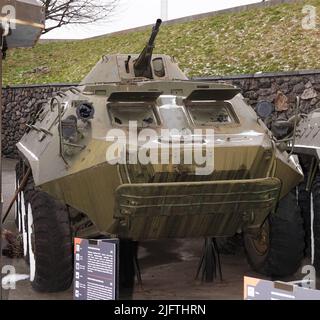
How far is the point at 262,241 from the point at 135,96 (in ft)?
7.66

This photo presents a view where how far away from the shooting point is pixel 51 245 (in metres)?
6.36

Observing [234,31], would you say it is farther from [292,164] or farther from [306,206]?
[292,164]

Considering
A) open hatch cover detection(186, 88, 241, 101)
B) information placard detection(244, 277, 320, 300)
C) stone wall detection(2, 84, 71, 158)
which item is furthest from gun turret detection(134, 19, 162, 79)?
stone wall detection(2, 84, 71, 158)

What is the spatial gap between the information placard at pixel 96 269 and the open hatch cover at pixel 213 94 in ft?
7.74

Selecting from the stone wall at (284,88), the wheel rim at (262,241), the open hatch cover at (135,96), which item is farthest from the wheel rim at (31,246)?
the stone wall at (284,88)

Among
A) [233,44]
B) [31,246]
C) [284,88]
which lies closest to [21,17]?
[31,246]

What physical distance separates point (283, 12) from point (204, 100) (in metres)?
9.29

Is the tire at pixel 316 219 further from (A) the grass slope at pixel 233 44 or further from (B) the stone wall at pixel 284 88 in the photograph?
(A) the grass slope at pixel 233 44

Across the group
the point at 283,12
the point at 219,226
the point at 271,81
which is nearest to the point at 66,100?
the point at 219,226

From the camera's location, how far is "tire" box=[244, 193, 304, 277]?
6.92 metres

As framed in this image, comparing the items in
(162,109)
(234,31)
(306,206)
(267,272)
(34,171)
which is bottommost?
(267,272)

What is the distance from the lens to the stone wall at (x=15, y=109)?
67.7 feet

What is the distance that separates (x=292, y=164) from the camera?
649 cm
